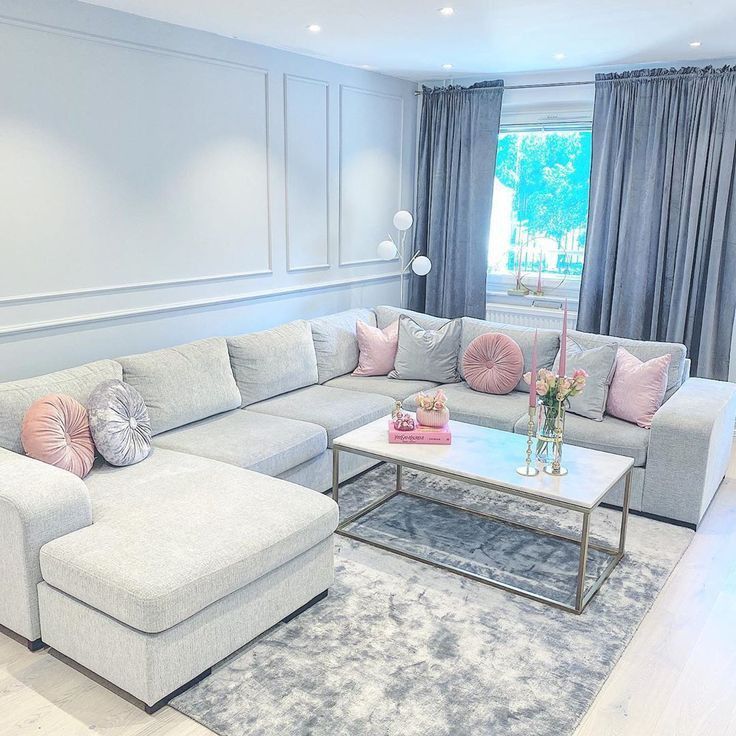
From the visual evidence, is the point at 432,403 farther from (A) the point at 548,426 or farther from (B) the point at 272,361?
(B) the point at 272,361

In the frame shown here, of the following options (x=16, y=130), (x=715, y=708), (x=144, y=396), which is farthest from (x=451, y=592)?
→ (x=16, y=130)

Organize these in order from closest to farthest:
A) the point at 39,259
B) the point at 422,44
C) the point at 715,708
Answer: the point at 715,708, the point at 39,259, the point at 422,44

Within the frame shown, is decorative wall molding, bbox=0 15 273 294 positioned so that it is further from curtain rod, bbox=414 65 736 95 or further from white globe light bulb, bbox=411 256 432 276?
curtain rod, bbox=414 65 736 95

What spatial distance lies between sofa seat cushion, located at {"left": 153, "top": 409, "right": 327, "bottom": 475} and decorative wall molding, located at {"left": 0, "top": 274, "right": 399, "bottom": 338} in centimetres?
73

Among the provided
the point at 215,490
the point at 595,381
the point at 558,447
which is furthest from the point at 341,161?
the point at 215,490

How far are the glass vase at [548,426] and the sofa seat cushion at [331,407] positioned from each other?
1141 mm

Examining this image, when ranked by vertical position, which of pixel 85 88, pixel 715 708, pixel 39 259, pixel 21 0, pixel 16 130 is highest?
pixel 21 0

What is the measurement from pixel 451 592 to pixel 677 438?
4.71 feet

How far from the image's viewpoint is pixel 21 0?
3338 millimetres

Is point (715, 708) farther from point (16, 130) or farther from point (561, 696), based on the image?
point (16, 130)

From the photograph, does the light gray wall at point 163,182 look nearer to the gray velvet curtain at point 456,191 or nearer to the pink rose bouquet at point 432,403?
the gray velvet curtain at point 456,191

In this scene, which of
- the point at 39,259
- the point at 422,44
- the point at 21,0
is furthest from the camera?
the point at 422,44

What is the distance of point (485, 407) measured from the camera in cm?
429

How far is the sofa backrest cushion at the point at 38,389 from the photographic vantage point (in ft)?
9.93
